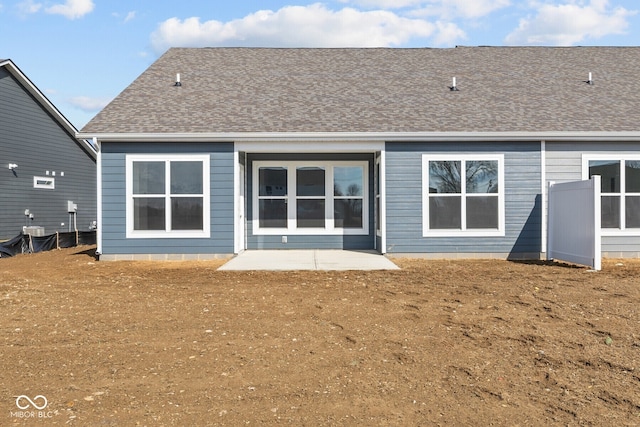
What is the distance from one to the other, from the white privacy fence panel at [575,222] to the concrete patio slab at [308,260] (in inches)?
146

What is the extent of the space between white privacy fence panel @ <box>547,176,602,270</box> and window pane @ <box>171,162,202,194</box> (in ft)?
26.1

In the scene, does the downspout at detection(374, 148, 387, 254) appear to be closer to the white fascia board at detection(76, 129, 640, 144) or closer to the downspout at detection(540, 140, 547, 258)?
the white fascia board at detection(76, 129, 640, 144)

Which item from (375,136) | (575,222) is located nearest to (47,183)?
(375,136)

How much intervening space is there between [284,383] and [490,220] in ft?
28.6

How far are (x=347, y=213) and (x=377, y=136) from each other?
2.54 metres

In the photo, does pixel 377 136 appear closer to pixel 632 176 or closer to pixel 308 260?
pixel 308 260

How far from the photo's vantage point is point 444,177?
1130 cm

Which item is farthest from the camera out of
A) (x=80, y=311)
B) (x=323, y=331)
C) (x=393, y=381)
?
(x=80, y=311)

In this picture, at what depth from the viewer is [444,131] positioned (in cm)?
1103

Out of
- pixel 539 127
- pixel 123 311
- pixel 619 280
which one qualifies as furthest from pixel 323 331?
pixel 539 127

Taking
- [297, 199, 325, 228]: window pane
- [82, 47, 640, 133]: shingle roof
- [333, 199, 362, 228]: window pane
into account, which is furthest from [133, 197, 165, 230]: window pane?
[333, 199, 362, 228]: window pane

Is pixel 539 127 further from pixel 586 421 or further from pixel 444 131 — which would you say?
pixel 586 421

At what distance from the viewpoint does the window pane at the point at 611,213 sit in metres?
11.2

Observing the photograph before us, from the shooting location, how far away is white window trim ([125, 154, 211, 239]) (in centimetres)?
1118
